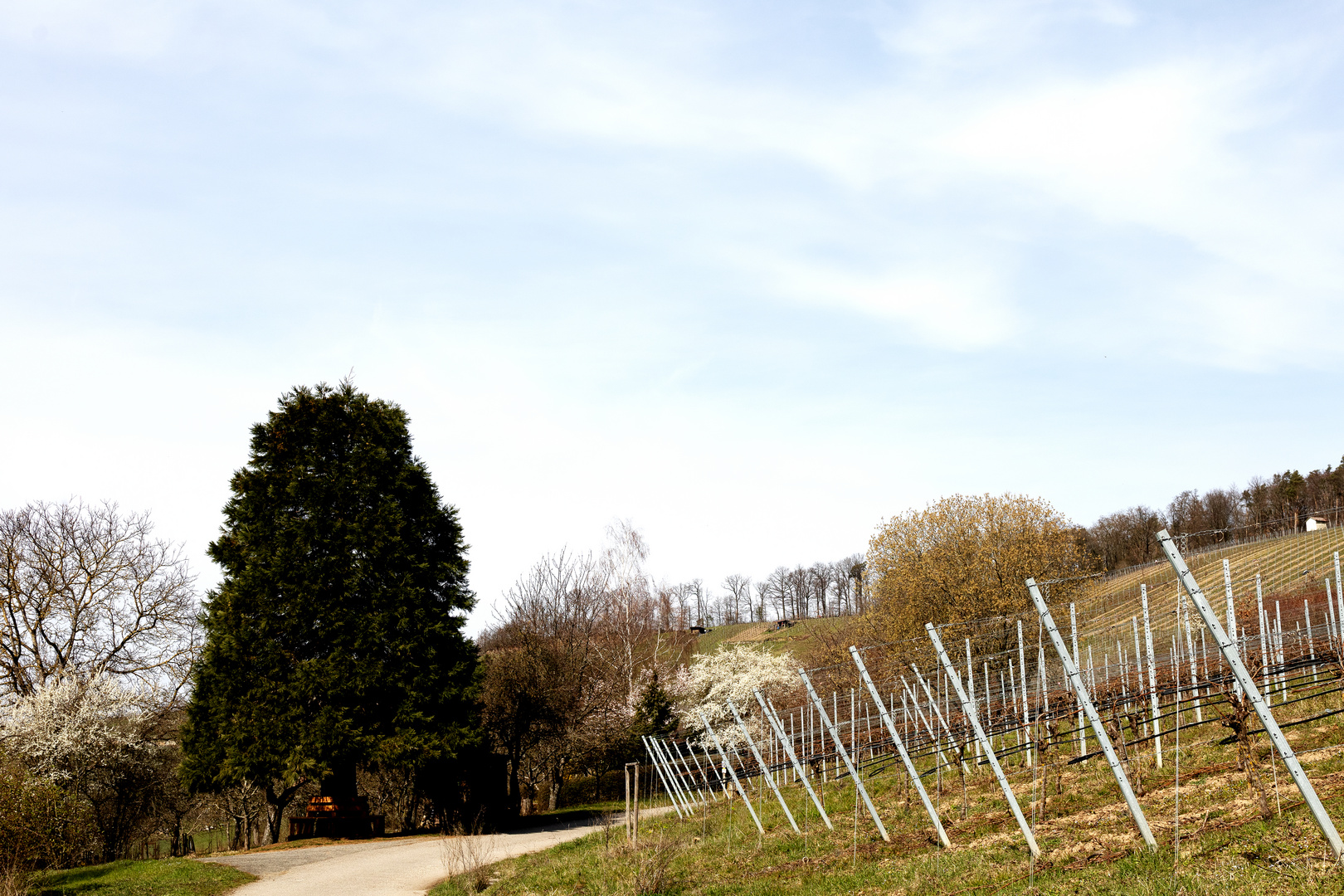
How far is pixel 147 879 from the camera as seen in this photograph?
15281mm

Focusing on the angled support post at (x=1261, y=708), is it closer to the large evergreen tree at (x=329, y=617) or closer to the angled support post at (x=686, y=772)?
the angled support post at (x=686, y=772)

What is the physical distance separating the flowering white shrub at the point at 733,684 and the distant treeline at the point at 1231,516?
98.4ft

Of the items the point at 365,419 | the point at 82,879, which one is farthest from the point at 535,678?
the point at 82,879

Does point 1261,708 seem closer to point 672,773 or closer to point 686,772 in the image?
point 672,773

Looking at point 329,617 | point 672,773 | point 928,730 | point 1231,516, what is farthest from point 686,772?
point 1231,516

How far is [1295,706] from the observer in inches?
538

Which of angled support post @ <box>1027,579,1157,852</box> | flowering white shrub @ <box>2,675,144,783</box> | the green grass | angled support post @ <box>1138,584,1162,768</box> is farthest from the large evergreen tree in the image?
angled support post @ <box>1027,579,1157,852</box>

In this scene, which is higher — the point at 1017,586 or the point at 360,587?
the point at 360,587

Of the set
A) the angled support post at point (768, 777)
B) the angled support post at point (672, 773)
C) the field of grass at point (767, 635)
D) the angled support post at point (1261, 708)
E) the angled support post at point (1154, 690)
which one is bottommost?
the field of grass at point (767, 635)

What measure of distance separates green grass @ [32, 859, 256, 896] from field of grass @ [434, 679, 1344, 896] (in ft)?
13.9

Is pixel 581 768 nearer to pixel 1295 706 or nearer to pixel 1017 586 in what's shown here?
pixel 1017 586

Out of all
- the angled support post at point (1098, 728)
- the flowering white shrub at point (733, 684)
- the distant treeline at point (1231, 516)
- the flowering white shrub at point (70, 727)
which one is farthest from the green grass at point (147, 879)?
the distant treeline at point (1231, 516)

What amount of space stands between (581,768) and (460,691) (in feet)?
47.3

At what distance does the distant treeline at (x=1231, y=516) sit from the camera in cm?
6675
